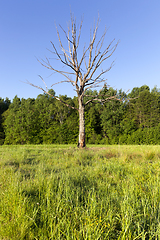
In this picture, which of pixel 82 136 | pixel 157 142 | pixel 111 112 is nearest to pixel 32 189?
pixel 82 136

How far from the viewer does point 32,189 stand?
2867 mm

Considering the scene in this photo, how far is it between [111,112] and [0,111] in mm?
33783

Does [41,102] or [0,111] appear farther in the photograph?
[0,111]

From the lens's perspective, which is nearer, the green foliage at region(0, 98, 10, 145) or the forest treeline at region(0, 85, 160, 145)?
the forest treeline at region(0, 85, 160, 145)

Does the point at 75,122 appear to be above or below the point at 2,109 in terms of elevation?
below

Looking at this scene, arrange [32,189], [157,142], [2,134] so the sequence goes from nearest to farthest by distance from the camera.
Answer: [32,189] < [157,142] < [2,134]

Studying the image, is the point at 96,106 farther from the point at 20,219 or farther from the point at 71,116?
the point at 20,219

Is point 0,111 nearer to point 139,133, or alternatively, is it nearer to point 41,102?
point 41,102

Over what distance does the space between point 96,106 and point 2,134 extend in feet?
83.1

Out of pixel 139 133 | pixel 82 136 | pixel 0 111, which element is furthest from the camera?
pixel 0 111

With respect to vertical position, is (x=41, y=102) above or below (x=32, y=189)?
above

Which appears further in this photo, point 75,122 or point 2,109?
point 2,109

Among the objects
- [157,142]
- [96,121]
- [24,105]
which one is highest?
[24,105]

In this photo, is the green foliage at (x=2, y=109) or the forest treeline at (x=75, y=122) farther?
the green foliage at (x=2, y=109)
